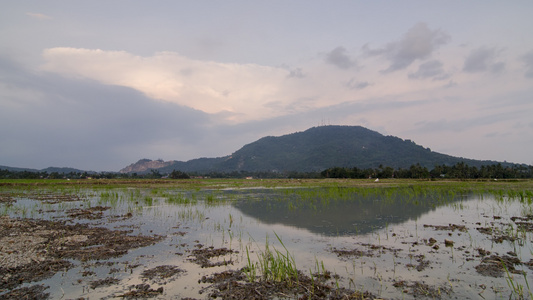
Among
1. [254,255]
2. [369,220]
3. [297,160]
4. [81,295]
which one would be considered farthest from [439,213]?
→ [297,160]

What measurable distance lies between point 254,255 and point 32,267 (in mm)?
4655

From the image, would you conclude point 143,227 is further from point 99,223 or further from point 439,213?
point 439,213

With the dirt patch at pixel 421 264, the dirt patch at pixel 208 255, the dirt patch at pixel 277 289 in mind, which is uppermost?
the dirt patch at pixel 421 264

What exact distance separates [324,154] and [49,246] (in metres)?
137

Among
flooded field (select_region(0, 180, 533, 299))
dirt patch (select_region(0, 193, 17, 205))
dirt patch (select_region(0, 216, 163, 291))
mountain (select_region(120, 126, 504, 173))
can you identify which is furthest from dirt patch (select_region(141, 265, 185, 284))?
mountain (select_region(120, 126, 504, 173))

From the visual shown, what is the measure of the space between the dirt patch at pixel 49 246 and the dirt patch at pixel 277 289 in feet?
11.1

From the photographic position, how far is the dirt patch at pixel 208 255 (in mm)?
6086

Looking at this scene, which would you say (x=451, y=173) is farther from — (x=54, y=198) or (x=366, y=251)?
(x=54, y=198)

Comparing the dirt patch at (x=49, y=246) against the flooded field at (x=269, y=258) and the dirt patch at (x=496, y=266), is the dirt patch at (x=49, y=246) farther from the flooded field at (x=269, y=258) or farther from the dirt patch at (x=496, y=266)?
the dirt patch at (x=496, y=266)

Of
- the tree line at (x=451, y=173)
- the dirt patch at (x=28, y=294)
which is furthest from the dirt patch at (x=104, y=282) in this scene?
the tree line at (x=451, y=173)

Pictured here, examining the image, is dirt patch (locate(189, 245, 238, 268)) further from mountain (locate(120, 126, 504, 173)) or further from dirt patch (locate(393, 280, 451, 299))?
mountain (locate(120, 126, 504, 173))

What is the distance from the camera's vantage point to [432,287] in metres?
4.80

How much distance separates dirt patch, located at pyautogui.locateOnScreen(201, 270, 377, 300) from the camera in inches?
175

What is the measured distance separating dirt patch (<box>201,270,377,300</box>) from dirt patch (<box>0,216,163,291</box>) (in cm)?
337
